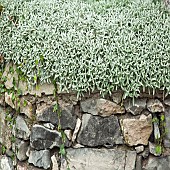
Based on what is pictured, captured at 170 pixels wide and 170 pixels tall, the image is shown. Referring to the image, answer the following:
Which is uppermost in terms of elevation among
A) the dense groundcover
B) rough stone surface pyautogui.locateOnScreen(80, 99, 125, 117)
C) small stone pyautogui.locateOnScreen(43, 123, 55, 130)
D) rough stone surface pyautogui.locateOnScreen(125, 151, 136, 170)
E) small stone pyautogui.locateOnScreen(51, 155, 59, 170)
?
the dense groundcover

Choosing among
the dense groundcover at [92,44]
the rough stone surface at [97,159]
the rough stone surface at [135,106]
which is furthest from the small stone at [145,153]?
the dense groundcover at [92,44]

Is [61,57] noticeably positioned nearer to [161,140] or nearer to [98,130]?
[98,130]

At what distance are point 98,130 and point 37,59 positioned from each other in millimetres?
517

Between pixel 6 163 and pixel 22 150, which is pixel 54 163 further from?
pixel 6 163

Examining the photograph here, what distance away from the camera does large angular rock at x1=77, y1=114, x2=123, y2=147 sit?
7.12ft

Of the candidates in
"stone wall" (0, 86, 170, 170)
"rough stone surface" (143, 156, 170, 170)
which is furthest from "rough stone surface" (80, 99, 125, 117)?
"rough stone surface" (143, 156, 170, 170)

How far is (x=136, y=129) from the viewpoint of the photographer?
2162 millimetres

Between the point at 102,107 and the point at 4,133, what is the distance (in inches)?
28.5

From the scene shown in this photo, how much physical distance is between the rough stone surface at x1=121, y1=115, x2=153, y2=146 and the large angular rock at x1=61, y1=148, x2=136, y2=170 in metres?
0.07

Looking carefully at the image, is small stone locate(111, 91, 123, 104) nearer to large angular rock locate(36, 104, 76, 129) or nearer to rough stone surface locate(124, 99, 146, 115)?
rough stone surface locate(124, 99, 146, 115)

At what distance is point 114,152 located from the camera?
218 cm

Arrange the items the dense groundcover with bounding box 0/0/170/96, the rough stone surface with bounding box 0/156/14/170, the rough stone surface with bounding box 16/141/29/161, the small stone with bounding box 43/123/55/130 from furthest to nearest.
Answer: the rough stone surface with bounding box 0/156/14/170 < the rough stone surface with bounding box 16/141/29/161 < the small stone with bounding box 43/123/55/130 < the dense groundcover with bounding box 0/0/170/96

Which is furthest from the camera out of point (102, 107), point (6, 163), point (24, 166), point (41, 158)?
point (6, 163)

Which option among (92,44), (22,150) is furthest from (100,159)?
(92,44)
